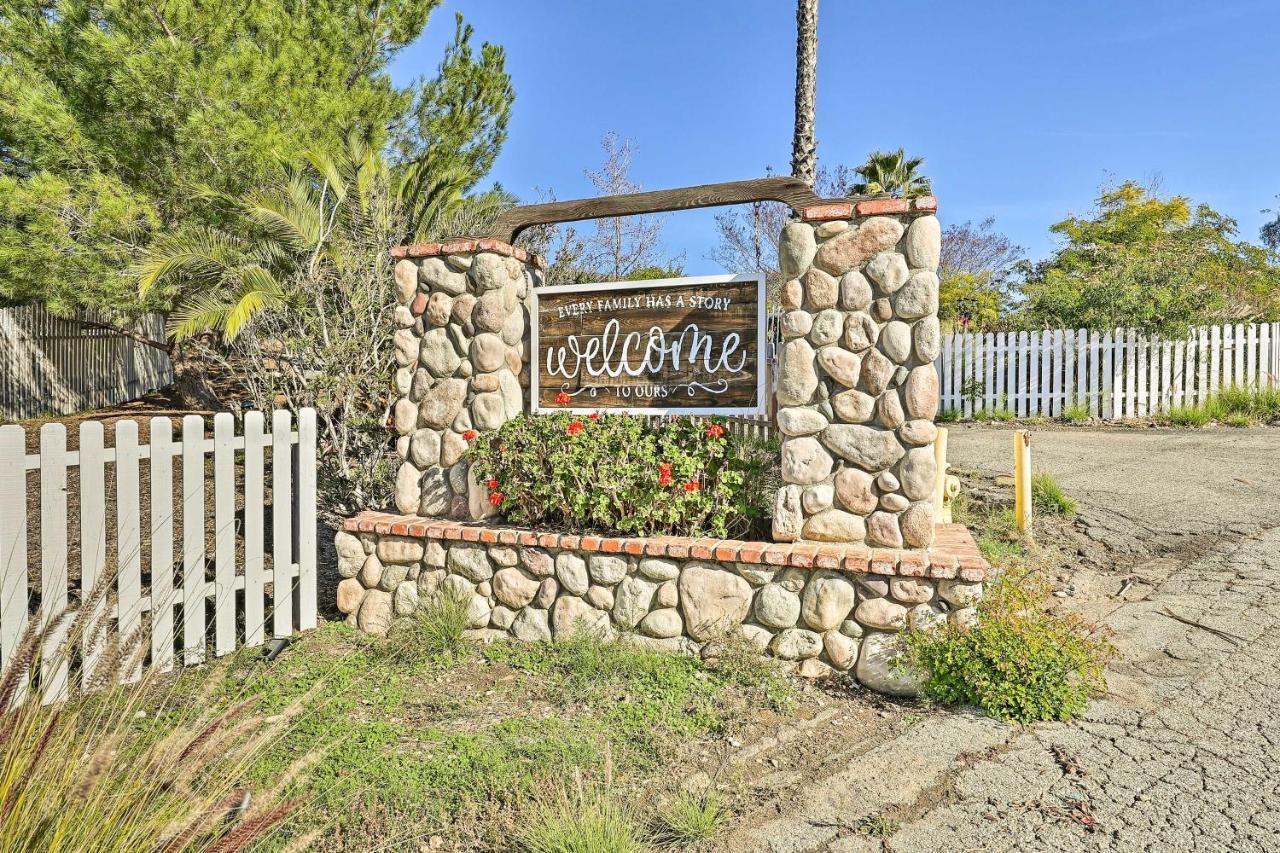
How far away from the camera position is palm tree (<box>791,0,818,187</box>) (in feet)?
29.5

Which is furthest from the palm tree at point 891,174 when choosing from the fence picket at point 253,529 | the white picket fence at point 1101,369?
the fence picket at point 253,529

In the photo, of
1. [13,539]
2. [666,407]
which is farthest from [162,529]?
[666,407]

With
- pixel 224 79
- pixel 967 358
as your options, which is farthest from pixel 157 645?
pixel 967 358

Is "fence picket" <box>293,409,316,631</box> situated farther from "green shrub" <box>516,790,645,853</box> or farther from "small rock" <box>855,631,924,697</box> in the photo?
"small rock" <box>855,631,924,697</box>

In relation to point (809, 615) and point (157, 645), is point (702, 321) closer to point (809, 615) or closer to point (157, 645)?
point (809, 615)

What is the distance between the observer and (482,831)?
106 inches

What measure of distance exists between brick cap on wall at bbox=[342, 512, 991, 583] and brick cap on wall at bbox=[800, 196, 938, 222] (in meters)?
1.70

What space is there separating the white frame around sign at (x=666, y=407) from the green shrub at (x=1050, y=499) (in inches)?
147

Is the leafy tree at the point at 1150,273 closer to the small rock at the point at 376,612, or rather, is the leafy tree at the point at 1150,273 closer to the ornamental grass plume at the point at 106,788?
the small rock at the point at 376,612

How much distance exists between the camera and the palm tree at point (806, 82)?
900 cm

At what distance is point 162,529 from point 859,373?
368cm

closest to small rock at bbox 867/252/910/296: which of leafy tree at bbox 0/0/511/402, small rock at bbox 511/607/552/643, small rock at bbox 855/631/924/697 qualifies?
small rock at bbox 855/631/924/697

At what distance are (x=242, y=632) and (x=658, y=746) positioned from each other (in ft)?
9.14

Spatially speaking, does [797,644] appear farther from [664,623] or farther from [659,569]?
[659,569]
